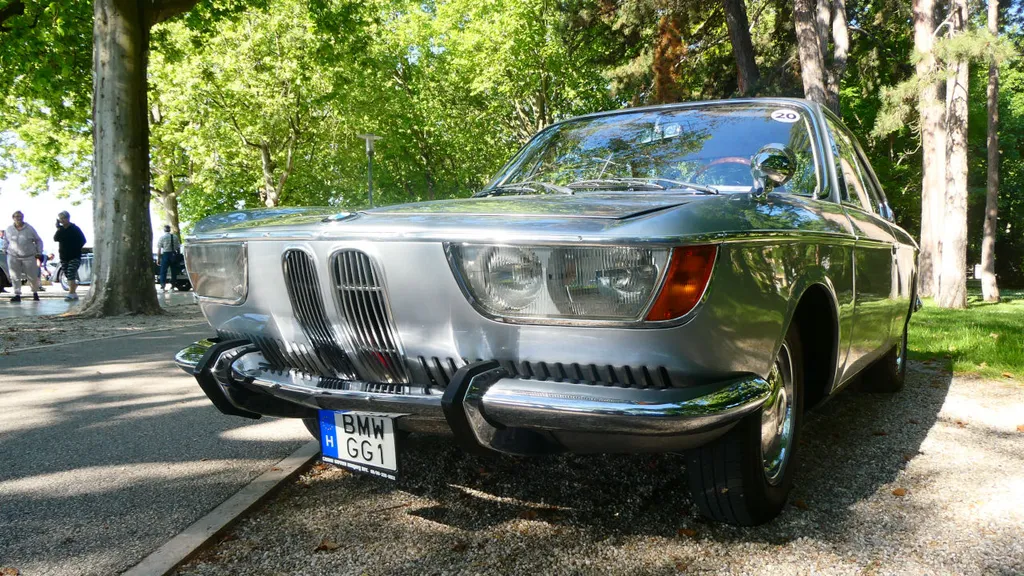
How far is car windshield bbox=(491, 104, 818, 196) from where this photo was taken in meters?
3.21

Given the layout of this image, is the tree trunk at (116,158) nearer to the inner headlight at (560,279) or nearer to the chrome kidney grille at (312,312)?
the chrome kidney grille at (312,312)

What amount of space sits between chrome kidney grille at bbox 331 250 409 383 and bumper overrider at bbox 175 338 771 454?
0.19 feet

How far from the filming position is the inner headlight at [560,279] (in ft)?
6.86

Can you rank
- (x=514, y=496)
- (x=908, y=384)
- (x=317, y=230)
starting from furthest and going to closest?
(x=908, y=384)
(x=514, y=496)
(x=317, y=230)

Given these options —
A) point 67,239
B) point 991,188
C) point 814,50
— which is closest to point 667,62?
point 814,50

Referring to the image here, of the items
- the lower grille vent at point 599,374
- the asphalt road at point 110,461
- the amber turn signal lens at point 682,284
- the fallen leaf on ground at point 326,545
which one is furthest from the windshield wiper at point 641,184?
the asphalt road at point 110,461

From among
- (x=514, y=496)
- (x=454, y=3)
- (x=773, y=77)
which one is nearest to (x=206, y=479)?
(x=514, y=496)

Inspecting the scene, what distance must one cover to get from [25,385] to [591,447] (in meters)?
5.13

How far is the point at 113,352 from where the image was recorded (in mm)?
7359

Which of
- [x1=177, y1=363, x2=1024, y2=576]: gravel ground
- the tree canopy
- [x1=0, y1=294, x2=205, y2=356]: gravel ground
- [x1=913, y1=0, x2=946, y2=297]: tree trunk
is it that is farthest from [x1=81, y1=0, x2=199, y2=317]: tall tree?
[x1=913, y1=0, x2=946, y2=297]: tree trunk

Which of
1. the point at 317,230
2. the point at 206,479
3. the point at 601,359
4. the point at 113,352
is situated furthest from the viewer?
the point at 113,352

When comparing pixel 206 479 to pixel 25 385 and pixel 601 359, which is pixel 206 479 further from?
pixel 25 385

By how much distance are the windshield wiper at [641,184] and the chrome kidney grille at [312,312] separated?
4.20ft

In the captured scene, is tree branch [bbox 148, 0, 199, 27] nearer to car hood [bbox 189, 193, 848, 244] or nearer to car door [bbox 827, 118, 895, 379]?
car hood [bbox 189, 193, 848, 244]
